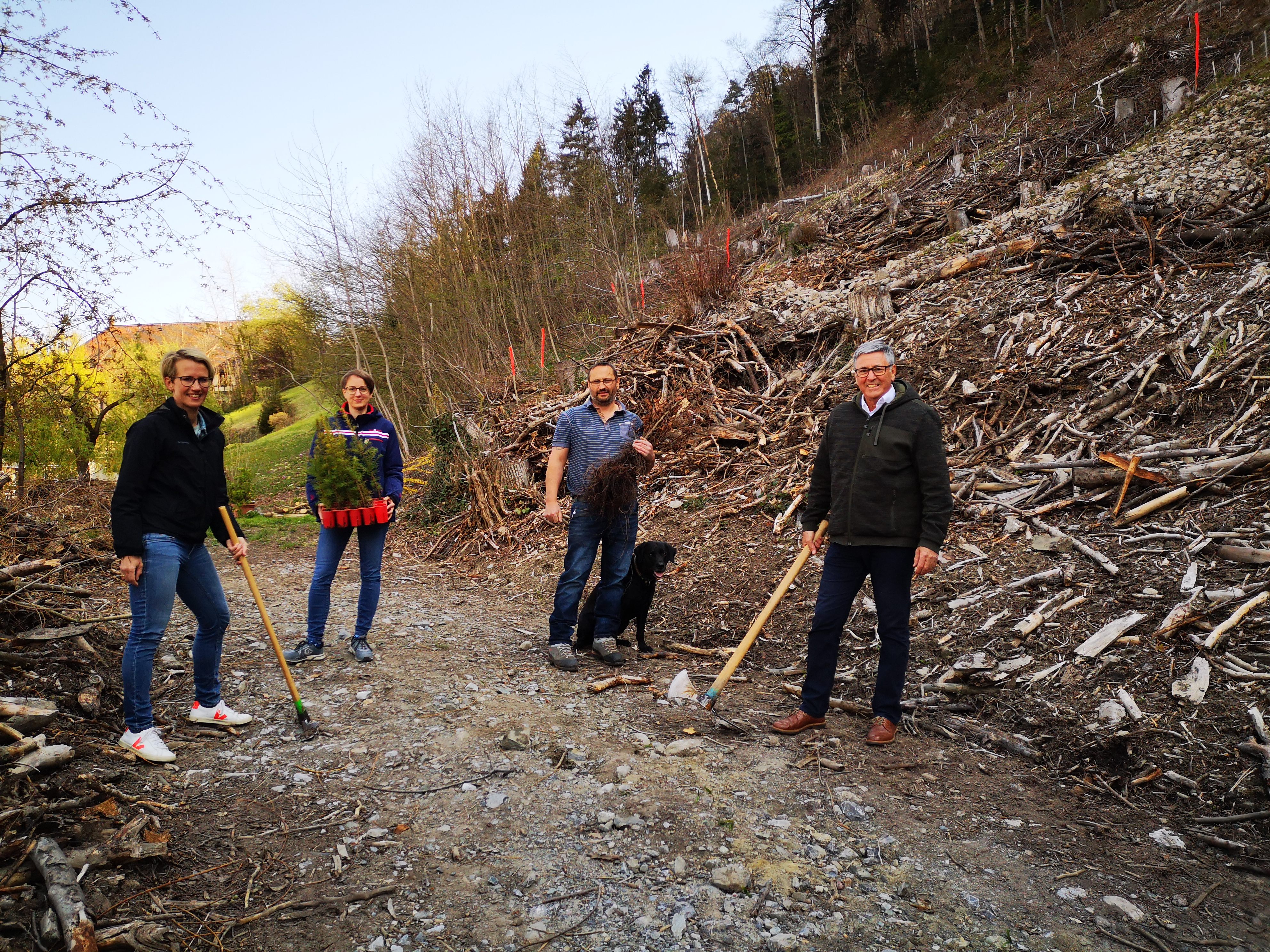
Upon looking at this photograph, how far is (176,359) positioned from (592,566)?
9.18 feet

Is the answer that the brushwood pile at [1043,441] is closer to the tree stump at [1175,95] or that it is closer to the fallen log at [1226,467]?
the fallen log at [1226,467]

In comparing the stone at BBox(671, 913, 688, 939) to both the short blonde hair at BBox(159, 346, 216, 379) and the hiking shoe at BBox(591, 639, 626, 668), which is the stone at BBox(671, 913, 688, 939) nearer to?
the hiking shoe at BBox(591, 639, 626, 668)

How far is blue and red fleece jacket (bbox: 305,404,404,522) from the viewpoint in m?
4.82

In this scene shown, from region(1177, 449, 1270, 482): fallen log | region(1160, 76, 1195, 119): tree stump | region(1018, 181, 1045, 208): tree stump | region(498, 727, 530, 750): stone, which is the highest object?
region(1160, 76, 1195, 119): tree stump

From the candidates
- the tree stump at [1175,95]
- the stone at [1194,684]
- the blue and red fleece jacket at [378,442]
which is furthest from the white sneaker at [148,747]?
the tree stump at [1175,95]

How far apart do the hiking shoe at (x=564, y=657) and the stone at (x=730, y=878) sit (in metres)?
2.36

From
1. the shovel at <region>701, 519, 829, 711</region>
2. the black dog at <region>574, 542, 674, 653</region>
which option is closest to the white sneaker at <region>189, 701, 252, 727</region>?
the black dog at <region>574, 542, 674, 653</region>

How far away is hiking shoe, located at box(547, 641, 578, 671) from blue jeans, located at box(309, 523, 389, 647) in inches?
53.8

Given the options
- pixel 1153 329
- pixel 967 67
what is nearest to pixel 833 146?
pixel 967 67

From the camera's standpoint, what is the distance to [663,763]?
3500 mm

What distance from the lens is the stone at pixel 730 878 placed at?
256cm

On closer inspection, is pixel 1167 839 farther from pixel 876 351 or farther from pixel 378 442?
pixel 378 442

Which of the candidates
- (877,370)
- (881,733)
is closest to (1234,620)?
(881,733)

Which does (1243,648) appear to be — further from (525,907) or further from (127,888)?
(127,888)
